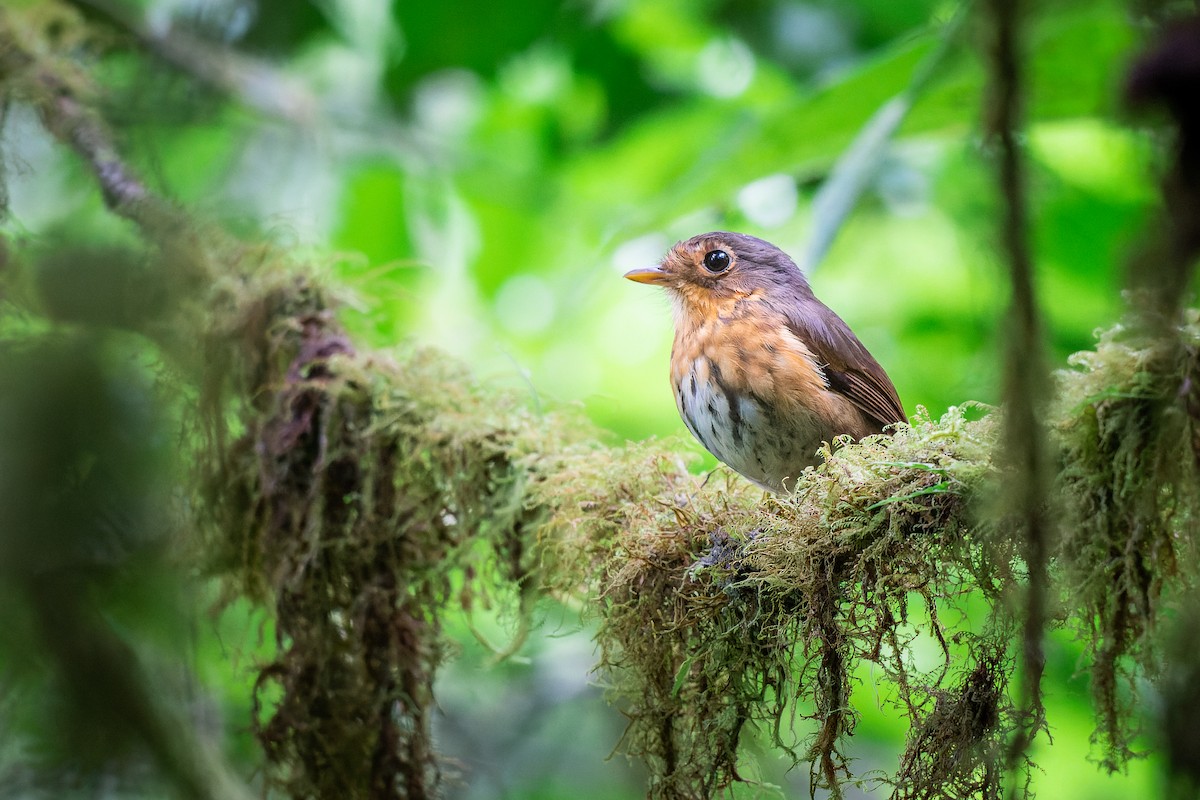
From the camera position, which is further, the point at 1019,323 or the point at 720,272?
the point at 720,272

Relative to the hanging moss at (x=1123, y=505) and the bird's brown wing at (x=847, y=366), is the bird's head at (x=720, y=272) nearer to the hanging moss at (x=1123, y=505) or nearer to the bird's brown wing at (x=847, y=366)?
the bird's brown wing at (x=847, y=366)

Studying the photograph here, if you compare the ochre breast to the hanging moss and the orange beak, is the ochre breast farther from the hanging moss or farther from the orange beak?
the hanging moss

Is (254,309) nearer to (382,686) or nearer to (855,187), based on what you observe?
(382,686)

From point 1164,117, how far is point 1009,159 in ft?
0.34

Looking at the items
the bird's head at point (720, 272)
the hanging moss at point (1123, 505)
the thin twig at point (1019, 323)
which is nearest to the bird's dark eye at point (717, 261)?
the bird's head at point (720, 272)

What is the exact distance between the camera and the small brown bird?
8.81ft

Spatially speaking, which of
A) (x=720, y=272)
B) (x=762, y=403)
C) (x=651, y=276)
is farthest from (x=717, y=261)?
(x=762, y=403)

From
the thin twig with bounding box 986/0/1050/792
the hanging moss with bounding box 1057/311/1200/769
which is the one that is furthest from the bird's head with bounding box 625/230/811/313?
the thin twig with bounding box 986/0/1050/792

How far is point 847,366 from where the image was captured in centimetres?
285

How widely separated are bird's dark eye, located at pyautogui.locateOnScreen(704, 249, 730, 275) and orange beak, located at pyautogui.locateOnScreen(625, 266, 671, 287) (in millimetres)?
141

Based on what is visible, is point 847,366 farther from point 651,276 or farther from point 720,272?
point 651,276

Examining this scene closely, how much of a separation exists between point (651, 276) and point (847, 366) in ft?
2.65

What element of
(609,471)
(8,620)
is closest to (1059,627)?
(609,471)

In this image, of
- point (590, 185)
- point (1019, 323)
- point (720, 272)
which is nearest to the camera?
point (1019, 323)
